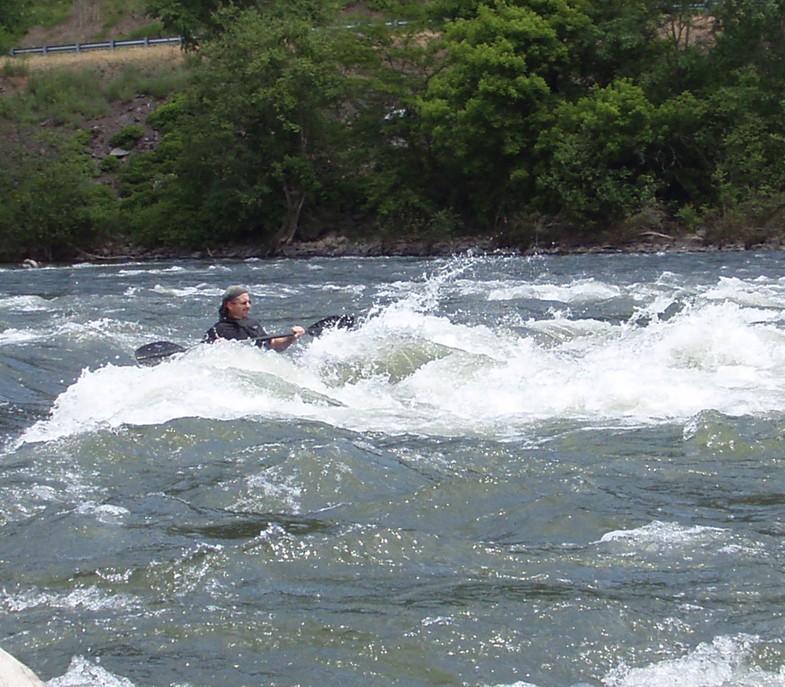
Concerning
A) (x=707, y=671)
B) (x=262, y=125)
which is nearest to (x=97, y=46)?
(x=262, y=125)

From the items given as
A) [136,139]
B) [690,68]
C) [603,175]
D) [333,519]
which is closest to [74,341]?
[333,519]

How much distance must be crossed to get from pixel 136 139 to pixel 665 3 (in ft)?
73.3

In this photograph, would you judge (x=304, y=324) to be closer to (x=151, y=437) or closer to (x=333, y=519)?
(x=151, y=437)

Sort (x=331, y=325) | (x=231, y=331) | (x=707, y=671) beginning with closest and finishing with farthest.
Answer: (x=707, y=671)
(x=231, y=331)
(x=331, y=325)

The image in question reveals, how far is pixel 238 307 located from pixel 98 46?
53.2m

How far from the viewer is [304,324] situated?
1759 cm

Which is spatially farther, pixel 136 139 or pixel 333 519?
pixel 136 139

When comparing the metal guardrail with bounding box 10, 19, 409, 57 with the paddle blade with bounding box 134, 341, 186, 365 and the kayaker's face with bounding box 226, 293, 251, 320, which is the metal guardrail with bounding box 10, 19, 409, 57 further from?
the kayaker's face with bounding box 226, 293, 251, 320

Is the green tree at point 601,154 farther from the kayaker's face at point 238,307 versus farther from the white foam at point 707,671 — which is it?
the white foam at point 707,671

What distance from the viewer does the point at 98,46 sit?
6166cm

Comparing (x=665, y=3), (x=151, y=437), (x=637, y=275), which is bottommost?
(x=637, y=275)

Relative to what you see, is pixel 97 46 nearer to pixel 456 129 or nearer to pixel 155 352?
pixel 456 129

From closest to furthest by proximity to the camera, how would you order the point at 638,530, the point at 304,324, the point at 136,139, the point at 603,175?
1. the point at 638,530
2. the point at 304,324
3. the point at 603,175
4. the point at 136,139

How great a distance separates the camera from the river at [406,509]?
5.34m
